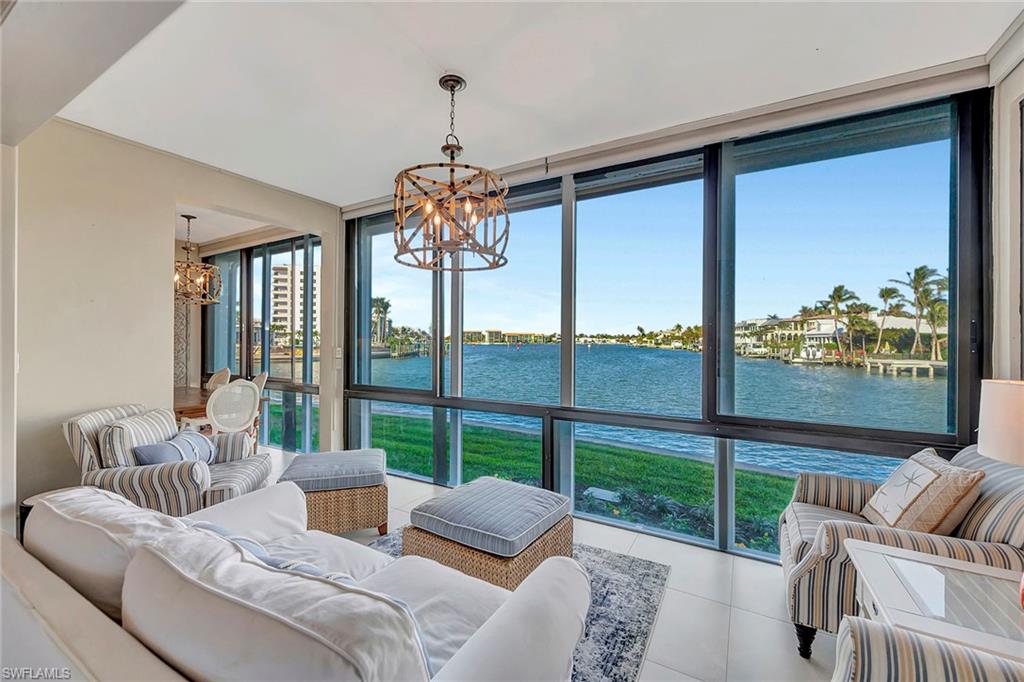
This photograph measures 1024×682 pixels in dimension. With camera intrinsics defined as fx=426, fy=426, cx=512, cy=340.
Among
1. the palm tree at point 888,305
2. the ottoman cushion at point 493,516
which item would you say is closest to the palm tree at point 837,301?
the palm tree at point 888,305

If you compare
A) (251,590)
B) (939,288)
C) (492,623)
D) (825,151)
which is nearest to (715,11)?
(825,151)

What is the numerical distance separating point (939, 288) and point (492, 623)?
110 inches

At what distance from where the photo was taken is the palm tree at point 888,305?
7.73 feet

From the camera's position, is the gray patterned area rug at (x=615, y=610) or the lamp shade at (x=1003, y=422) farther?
the gray patterned area rug at (x=615, y=610)

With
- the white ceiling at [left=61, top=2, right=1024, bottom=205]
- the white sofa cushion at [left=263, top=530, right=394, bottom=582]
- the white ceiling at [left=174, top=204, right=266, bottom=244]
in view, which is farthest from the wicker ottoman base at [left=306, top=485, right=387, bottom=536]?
the white ceiling at [left=174, top=204, right=266, bottom=244]

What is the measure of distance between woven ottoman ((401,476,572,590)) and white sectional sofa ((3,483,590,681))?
2.18ft

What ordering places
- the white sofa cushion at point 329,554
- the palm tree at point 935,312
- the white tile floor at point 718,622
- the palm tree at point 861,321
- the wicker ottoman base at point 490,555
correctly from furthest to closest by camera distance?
the palm tree at point 861,321
the palm tree at point 935,312
the wicker ottoman base at point 490,555
the white tile floor at point 718,622
the white sofa cushion at point 329,554

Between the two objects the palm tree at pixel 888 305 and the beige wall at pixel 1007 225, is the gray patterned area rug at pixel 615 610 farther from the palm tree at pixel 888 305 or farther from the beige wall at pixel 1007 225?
the beige wall at pixel 1007 225

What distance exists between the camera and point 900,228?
7.70 feet

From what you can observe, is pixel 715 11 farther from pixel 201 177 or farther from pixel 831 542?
pixel 201 177

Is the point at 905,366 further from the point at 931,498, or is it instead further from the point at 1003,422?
the point at 1003,422

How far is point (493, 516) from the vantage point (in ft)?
6.86

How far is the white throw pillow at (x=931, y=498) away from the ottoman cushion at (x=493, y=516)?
4.75 ft

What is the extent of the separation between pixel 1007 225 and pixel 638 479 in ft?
7.81
